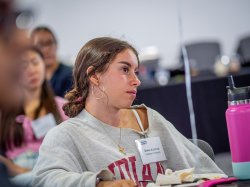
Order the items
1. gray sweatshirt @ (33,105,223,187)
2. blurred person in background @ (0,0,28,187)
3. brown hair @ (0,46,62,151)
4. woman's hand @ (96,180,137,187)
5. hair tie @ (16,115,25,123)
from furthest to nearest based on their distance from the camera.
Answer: hair tie @ (16,115,25,123), brown hair @ (0,46,62,151), gray sweatshirt @ (33,105,223,187), woman's hand @ (96,180,137,187), blurred person in background @ (0,0,28,187)

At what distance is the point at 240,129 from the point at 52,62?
7.42 feet

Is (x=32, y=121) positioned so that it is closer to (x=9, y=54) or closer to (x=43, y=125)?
(x=43, y=125)

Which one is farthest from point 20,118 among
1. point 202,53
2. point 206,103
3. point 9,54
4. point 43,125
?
point 202,53

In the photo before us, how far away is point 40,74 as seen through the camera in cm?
265

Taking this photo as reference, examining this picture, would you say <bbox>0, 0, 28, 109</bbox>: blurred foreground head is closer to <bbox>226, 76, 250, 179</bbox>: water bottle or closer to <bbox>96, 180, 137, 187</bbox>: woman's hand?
<bbox>96, 180, 137, 187</bbox>: woman's hand

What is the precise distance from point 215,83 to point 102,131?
2.16 m

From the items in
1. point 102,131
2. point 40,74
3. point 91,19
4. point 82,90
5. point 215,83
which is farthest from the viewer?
point 91,19

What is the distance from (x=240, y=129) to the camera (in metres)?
1.23

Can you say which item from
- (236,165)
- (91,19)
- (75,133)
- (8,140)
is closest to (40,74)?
(8,140)

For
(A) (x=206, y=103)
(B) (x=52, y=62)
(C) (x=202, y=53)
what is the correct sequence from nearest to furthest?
(B) (x=52, y=62) < (A) (x=206, y=103) < (C) (x=202, y=53)

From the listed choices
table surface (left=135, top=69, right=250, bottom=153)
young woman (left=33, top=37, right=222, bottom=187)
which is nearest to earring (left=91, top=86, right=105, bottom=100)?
young woman (left=33, top=37, right=222, bottom=187)

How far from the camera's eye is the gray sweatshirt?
1.29 m

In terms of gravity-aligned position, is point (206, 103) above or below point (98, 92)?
below

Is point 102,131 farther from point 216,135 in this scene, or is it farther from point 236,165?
point 216,135
